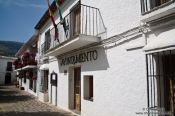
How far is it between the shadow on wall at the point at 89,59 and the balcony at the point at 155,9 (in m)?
2.35

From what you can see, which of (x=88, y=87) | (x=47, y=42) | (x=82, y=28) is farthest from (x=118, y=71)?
(x=47, y=42)

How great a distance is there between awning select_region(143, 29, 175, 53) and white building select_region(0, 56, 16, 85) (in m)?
38.7

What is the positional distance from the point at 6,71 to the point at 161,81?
39289mm

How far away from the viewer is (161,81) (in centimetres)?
500

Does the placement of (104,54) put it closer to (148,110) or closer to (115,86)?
(115,86)

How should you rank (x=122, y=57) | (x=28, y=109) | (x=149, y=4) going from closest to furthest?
(x=149, y=4) < (x=122, y=57) < (x=28, y=109)

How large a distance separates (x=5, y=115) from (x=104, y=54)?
5.70 meters

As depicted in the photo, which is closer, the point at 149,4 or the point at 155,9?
the point at 155,9

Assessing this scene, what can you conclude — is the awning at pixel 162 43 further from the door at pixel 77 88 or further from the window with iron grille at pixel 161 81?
the door at pixel 77 88

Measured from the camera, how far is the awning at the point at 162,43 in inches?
166

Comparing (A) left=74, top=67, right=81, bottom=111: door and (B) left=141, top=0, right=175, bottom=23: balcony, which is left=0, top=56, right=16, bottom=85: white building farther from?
(B) left=141, top=0, right=175, bottom=23: balcony

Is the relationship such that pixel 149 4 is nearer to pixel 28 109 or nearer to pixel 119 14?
pixel 119 14

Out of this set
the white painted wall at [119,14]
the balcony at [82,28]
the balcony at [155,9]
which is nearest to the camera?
the balcony at [155,9]

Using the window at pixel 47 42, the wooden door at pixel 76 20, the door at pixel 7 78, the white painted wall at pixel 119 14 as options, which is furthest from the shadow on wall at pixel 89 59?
the door at pixel 7 78
